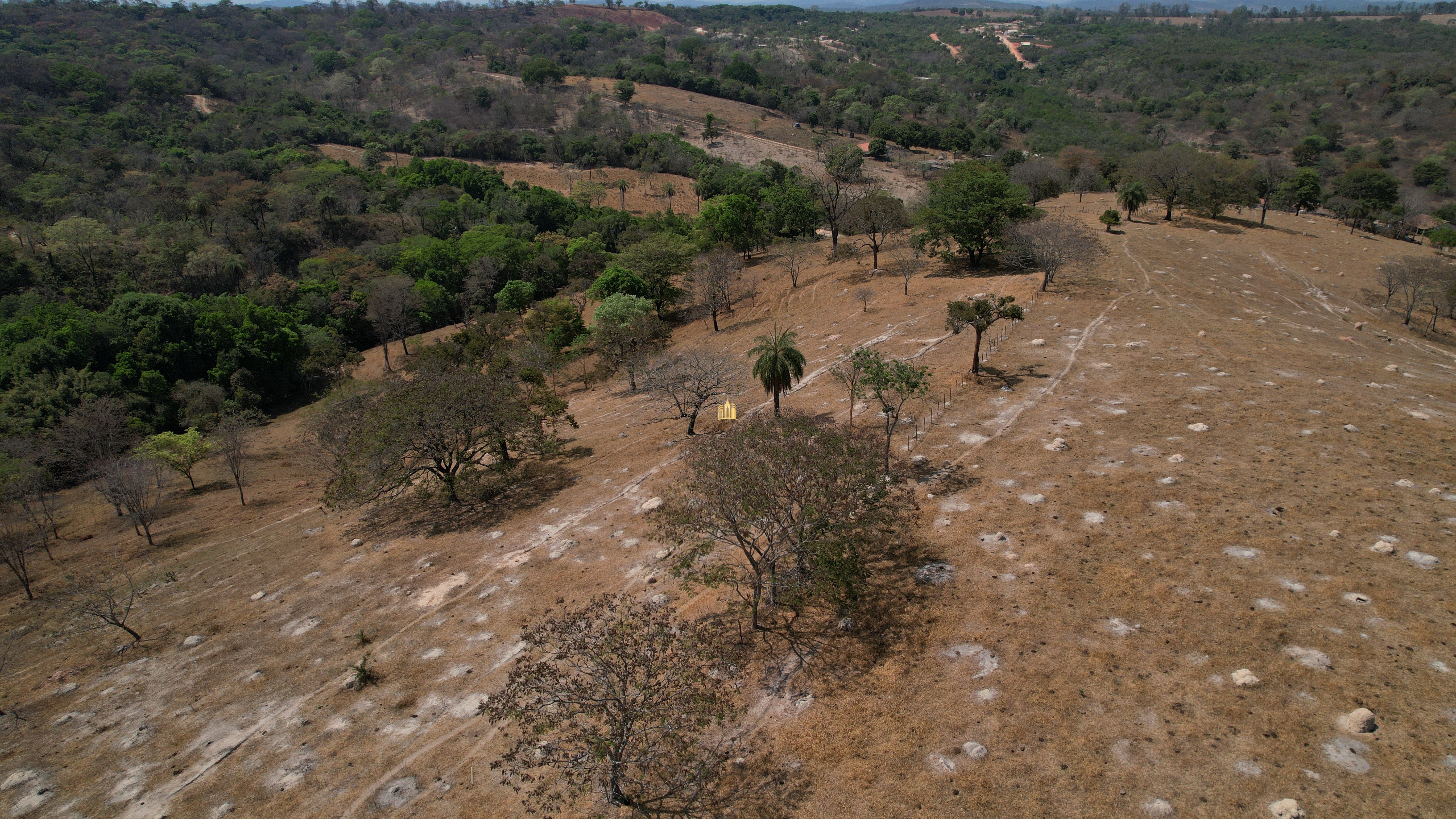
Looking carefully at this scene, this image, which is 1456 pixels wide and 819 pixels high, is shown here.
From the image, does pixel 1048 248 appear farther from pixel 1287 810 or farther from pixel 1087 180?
pixel 1087 180

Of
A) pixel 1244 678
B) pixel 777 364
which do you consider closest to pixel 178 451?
pixel 777 364

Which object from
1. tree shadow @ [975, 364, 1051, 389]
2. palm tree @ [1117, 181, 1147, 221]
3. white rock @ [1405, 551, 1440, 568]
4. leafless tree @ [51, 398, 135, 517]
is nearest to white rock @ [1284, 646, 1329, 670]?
white rock @ [1405, 551, 1440, 568]

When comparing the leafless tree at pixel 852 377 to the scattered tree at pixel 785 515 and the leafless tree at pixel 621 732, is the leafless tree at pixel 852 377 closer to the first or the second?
the scattered tree at pixel 785 515

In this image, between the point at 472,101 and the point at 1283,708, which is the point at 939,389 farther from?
the point at 472,101

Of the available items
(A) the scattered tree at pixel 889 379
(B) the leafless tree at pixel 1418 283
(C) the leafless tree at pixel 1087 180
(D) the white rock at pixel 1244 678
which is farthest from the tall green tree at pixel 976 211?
(D) the white rock at pixel 1244 678

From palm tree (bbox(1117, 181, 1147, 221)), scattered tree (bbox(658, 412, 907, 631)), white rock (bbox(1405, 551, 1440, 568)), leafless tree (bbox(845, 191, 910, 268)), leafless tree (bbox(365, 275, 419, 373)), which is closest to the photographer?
white rock (bbox(1405, 551, 1440, 568))

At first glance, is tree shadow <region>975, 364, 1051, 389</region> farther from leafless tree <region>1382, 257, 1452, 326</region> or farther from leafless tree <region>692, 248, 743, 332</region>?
leafless tree <region>692, 248, 743, 332</region>
